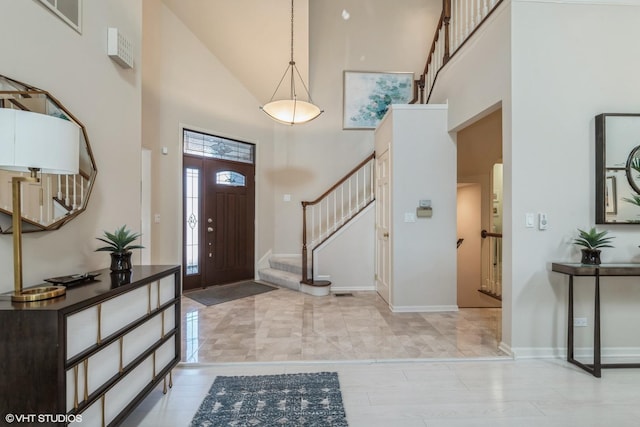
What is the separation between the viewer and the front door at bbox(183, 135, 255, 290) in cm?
509

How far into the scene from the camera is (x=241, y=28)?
4840mm

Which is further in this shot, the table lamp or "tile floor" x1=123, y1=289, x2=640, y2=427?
"tile floor" x1=123, y1=289, x2=640, y2=427

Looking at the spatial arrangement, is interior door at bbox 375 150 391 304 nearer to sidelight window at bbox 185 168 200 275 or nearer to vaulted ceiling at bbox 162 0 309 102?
vaulted ceiling at bbox 162 0 309 102

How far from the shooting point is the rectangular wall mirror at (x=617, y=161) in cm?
274

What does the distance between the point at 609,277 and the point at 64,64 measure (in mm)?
4531

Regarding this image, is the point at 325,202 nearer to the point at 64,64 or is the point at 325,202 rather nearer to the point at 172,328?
the point at 172,328

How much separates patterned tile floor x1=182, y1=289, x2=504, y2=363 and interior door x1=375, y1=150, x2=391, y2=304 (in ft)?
1.09

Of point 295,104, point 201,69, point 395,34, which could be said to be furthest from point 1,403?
point 395,34

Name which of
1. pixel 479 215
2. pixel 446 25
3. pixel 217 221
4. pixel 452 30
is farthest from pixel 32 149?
pixel 479 215

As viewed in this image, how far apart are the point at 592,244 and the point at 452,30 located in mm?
3258

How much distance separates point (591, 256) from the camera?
264cm

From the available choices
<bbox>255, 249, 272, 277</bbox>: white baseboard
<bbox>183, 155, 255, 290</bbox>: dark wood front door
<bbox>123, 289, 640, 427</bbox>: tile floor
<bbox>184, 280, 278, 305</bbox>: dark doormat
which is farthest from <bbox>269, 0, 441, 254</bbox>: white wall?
<bbox>123, 289, 640, 427</bbox>: tile floor

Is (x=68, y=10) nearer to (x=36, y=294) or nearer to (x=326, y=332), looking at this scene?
(x=36, y=294)

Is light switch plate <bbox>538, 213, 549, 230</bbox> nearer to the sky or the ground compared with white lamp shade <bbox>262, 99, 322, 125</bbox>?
nearer to the ground
